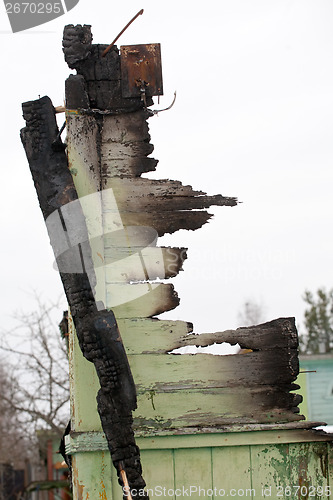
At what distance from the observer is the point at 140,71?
4715 mm

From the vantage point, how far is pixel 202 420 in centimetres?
450

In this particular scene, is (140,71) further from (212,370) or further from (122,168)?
(212,370)

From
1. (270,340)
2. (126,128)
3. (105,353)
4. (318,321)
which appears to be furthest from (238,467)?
(318,321)

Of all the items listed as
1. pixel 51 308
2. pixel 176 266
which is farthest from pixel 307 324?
pixel 176 266

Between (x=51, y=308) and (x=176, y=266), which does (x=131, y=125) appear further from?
(x=51, y=308)

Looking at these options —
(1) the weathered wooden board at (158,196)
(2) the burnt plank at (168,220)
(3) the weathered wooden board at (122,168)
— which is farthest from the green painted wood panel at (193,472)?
(3) the weathered wooden board at (122,168)

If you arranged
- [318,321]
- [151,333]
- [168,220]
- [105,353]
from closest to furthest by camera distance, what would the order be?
[105,353], [151,333], [168,220], [318,321]

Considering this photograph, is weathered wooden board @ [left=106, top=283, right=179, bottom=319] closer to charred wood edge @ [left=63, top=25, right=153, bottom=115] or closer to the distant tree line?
charred wood edge @ [left=63, top=25, right=153, bottom=115]

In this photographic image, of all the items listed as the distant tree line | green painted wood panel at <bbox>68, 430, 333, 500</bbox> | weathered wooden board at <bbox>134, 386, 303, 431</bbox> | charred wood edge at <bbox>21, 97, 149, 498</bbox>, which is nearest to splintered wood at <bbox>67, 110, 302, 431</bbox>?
weathered wooden board at <bbox>134, 386, 303, 431</bbox>

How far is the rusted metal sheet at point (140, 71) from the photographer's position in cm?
470

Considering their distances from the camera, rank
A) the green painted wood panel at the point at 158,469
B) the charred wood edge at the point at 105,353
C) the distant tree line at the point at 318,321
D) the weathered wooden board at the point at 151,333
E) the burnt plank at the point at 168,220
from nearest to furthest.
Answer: the charred wood edge at the point at 105,353
the green painted wood panel at the point at 158,469
the weathered wooden board at the point at 151,333
the burnt plank at the point at 168,220
the distant tree line at the point at 318,321

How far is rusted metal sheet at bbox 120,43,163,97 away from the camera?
470cm

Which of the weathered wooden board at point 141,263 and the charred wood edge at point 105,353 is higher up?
the weathered wooden board at point 141,263

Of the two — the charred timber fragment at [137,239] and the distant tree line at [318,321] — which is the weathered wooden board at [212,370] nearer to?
the charred timber fragment at [137,239]
